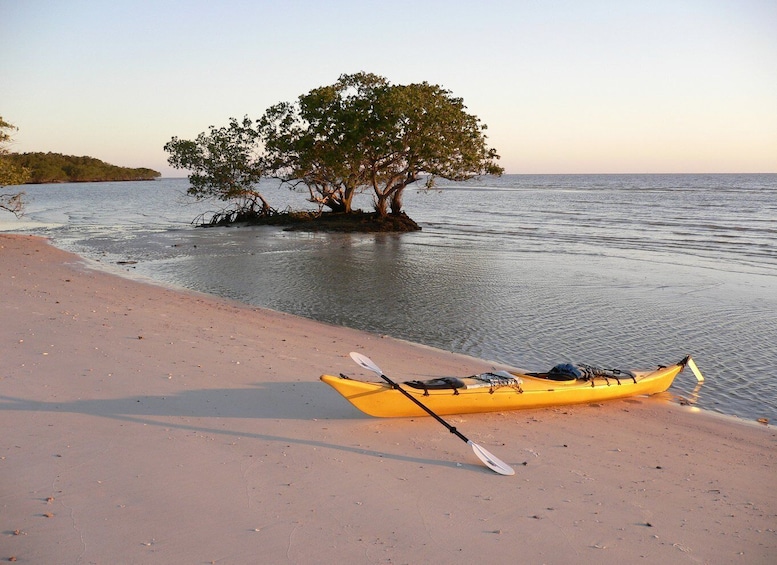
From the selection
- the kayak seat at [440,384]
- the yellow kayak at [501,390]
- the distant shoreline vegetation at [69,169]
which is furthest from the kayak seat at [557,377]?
the distant shoreline vegetation at [69,169]

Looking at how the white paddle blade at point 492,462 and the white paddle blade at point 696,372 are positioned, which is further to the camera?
the white paddle blade at point 696,372

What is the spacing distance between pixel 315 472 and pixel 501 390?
2878mm

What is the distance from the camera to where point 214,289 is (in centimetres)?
1741

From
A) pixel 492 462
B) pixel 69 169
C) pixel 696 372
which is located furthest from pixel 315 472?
pixel 69 169

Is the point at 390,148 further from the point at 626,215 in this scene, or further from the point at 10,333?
the point at 10,333

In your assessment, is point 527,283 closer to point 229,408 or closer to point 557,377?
point 557,377

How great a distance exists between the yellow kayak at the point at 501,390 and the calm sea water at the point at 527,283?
110 centimetres

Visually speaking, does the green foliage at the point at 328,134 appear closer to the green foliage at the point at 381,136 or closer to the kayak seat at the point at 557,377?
the green foliage at the point at 381,136

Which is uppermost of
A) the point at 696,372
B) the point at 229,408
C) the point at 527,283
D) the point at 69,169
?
the point at 69,169

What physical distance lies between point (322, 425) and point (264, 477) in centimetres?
147

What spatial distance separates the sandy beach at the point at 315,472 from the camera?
4816mm

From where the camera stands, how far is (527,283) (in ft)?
62.0

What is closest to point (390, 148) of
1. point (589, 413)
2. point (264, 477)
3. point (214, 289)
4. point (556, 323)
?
point (214, 289)

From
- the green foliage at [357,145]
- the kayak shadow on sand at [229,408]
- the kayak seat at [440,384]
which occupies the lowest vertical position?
the kayak shadow on sand at [229,408]
